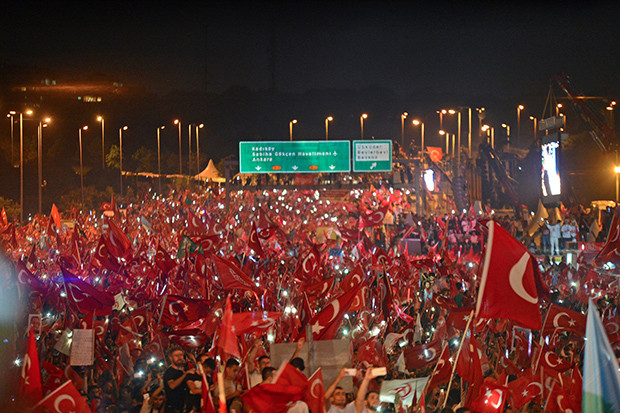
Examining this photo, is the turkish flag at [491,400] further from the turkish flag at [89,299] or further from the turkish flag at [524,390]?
the turkish flag at [89,299]

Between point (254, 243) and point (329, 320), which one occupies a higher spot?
point (254, 243)

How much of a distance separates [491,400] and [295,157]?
3463cm

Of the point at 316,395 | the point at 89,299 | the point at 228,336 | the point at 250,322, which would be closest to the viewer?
the point at 316,395

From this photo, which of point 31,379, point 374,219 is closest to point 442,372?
point 31,379

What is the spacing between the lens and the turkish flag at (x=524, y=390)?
8.74 metres

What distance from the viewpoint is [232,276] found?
482 inches

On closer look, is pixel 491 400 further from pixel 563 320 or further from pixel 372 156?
pixel 372 156

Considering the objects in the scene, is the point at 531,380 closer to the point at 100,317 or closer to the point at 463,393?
the point at 463,393

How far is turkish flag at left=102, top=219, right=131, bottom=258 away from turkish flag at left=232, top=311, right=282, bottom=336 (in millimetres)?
8033

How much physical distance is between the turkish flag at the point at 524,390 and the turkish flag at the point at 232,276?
4526 millimetres

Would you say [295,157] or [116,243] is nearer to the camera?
[116,243]

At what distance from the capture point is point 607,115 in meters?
59.9

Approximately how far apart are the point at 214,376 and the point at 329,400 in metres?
1.66

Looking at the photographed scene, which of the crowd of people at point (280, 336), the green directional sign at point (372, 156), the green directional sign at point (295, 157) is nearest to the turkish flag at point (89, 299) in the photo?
the crowd of people at point (280, 336)
